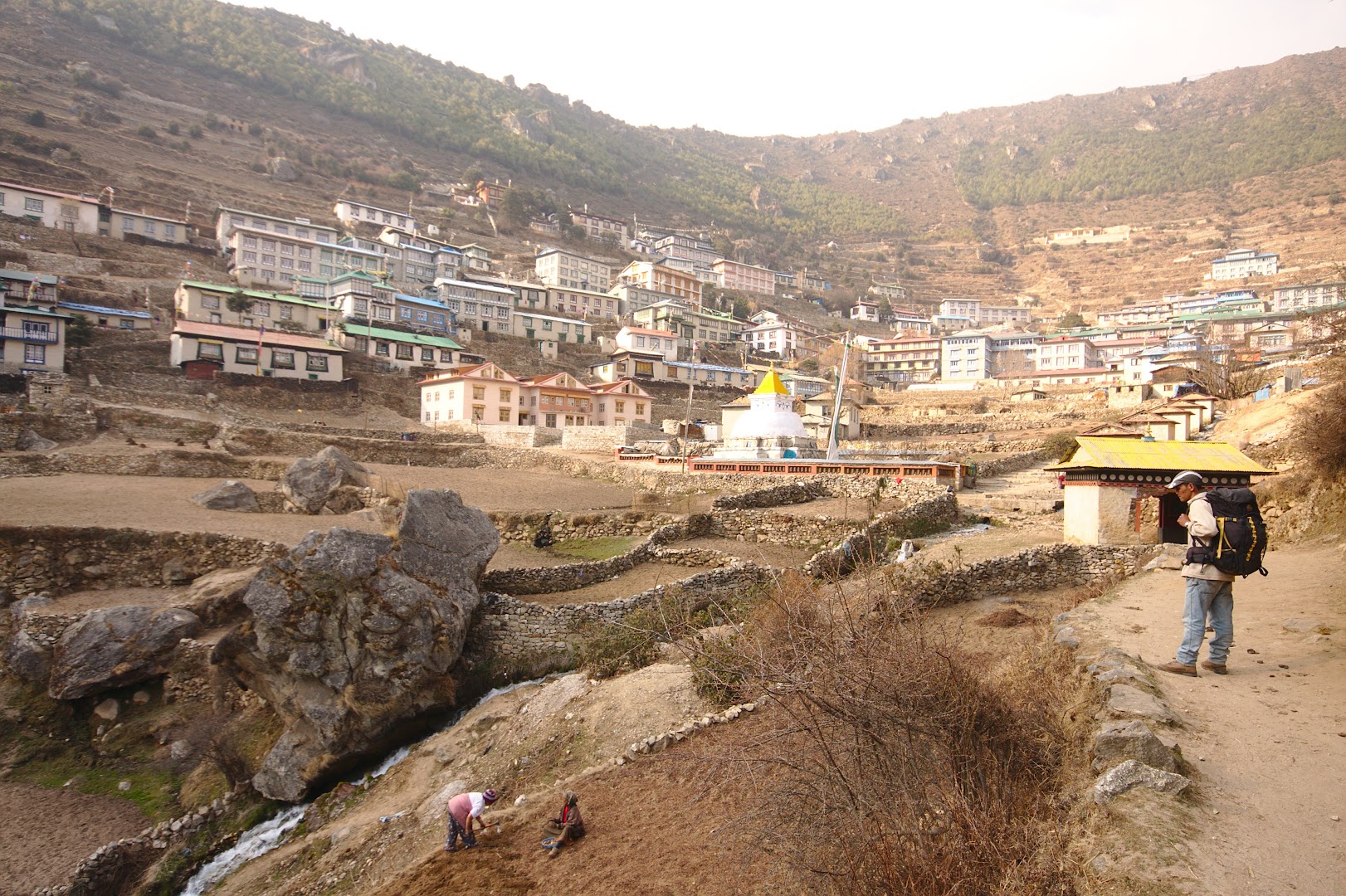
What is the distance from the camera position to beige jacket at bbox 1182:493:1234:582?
677 cm

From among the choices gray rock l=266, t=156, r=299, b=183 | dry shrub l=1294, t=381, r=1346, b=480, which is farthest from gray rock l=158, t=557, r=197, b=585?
gray rock l=266, t=156, r=299, b=183

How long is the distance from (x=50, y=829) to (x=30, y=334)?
34609mm

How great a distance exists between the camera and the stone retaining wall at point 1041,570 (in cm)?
1397

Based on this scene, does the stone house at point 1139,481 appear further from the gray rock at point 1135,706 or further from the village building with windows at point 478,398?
the village building with windows at point 478,398

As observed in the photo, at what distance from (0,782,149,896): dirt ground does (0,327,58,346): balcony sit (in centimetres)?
3277

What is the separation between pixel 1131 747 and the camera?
5336mm

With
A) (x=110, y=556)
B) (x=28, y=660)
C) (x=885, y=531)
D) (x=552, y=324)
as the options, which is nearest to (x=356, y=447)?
(x=110, y=556)

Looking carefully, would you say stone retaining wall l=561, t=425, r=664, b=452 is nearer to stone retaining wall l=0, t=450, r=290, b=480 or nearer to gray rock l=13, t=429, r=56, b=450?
stone retaining wall l=0, t=450, r=290, b=480

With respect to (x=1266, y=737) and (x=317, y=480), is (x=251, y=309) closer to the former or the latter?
(x=317, y=480)

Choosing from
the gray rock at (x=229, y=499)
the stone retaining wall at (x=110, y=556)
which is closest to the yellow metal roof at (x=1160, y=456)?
the stone retaining wall at (x=110, y=556)

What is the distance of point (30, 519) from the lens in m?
17.3

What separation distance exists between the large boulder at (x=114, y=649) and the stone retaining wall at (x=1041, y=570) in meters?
15.3

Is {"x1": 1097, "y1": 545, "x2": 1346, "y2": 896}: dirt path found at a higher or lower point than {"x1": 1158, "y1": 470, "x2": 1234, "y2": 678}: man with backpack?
lower

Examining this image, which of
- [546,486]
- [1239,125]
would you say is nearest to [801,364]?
[546,486]
